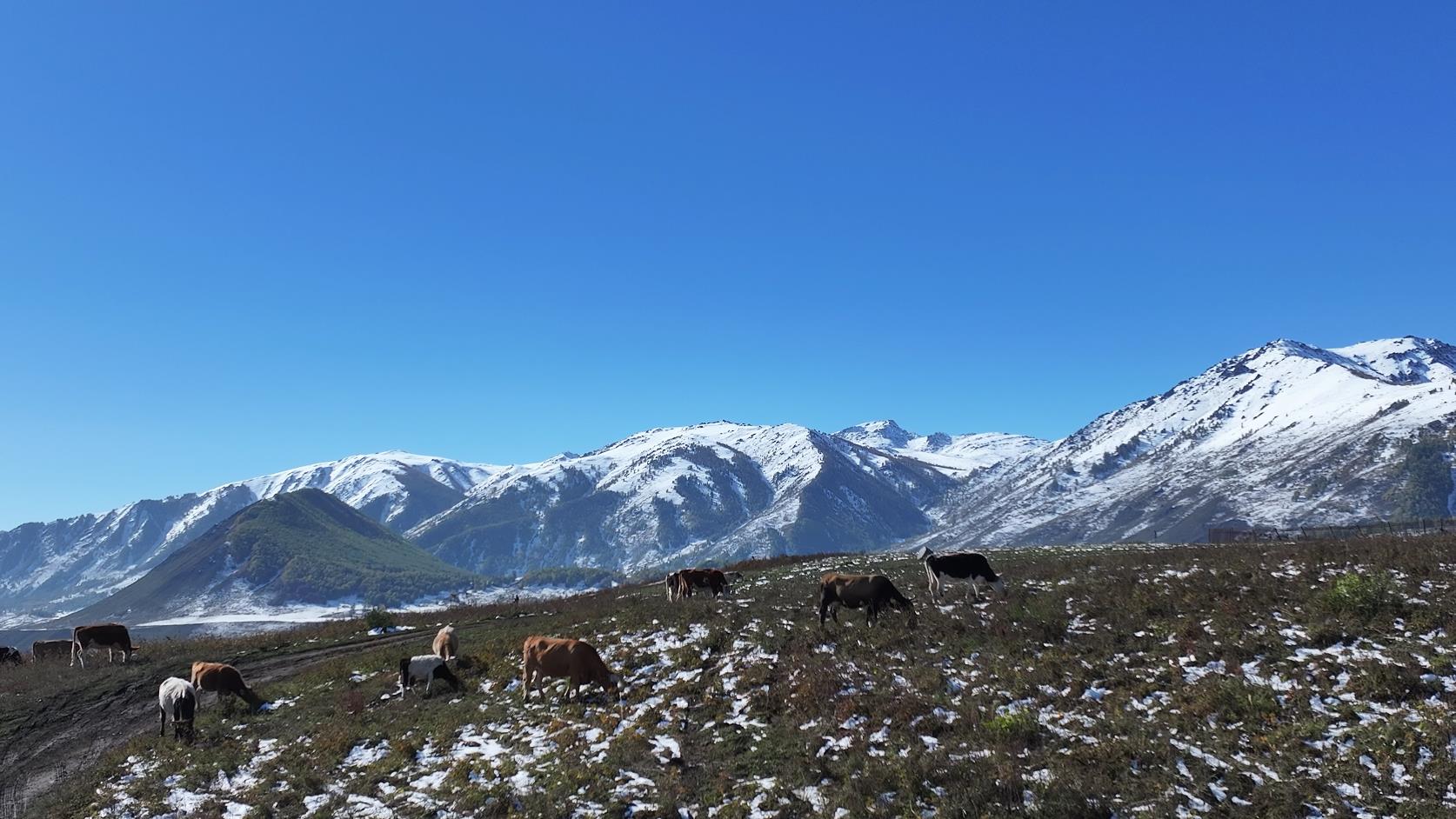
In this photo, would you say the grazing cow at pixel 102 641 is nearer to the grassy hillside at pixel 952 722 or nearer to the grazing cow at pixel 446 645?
the grassy hillside at pixel 952 722

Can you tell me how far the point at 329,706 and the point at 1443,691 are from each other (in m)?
27.7

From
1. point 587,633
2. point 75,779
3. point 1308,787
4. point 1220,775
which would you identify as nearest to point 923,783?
point 1220,775

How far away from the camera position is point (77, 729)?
79.8ft

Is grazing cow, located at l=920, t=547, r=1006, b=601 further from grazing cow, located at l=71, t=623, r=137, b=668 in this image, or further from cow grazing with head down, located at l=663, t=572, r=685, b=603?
grazing cow, located at l=71, t=623, r=137, b=668

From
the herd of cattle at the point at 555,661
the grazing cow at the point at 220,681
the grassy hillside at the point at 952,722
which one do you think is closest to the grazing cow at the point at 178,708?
the herd of cattle at the point at 555,661

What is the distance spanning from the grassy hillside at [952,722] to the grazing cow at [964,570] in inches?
50.8

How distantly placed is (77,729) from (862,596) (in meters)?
25.7

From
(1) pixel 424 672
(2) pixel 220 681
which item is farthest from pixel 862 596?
(2) pixel 220 681

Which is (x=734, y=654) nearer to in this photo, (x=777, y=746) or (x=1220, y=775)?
(x=777, y=746)

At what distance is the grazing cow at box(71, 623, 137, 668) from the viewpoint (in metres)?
35.0

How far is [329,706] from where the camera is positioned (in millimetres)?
23734

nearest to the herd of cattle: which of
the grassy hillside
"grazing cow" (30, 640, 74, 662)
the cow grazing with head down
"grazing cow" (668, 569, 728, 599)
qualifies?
the grassy hillside

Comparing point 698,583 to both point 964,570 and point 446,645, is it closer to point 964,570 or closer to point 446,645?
point 446,645

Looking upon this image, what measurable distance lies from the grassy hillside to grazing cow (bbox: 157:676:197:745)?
0.52m
